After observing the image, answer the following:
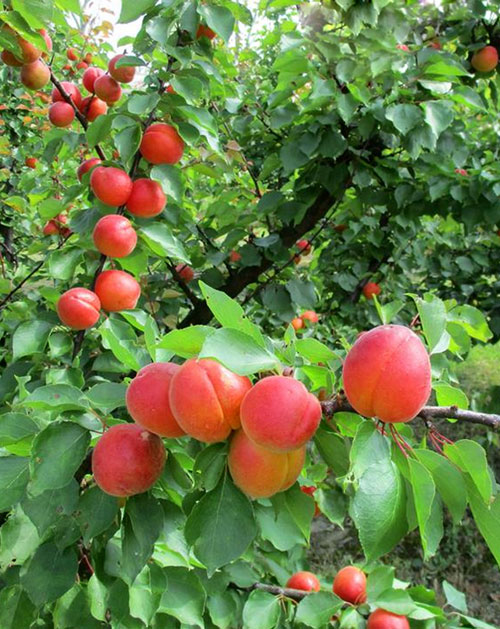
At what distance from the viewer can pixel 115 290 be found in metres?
1.11

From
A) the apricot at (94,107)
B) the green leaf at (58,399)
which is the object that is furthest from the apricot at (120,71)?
the green leaf at (58,399)

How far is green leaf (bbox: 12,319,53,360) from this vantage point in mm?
1146

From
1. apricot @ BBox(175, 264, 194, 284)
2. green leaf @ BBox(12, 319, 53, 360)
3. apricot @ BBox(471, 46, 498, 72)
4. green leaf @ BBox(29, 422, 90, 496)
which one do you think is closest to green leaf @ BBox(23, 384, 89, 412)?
green leaf @ BBox(29, 422, 90, 496)

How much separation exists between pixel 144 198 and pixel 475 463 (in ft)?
2.82

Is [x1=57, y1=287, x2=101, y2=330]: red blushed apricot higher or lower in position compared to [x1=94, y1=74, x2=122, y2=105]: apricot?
lower

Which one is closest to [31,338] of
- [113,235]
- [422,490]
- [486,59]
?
[113,235]

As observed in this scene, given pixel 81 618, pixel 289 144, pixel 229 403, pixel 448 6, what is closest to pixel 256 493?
pixel 229 403

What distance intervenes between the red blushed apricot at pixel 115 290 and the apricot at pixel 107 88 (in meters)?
0.46

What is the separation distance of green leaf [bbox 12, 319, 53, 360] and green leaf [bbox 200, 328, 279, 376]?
30.9 inches

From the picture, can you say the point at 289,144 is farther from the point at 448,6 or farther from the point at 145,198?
the point at 448,6

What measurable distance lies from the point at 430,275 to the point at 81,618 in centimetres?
274

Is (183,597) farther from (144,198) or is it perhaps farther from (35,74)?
(35,74)

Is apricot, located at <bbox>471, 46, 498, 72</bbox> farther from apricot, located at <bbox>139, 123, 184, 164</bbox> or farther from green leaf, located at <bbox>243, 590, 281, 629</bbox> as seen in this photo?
green leaf, located at <bbox>243, 590, 281, 629</bbox>

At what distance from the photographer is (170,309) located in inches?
69.1
